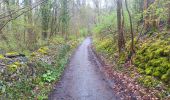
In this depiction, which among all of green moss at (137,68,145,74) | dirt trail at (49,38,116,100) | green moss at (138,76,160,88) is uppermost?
green moss at (137,68,145,74)

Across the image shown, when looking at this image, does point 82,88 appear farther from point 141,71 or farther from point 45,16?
→ point 45,16

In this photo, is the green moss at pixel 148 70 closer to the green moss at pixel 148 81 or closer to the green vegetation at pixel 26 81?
the green moss at pixel 148 81

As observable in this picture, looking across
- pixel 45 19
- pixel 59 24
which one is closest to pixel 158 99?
pixel 45 19

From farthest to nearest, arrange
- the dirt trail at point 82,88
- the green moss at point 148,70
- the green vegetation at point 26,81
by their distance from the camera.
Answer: the green moss at point 148,70 → the dirt trail at point 82,88 → the green vegetation at point 26,81

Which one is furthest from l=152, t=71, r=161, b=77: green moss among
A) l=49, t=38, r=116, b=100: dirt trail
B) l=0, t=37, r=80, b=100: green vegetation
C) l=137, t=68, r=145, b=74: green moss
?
l=0, t=37, r=80, b=100: green vegetation

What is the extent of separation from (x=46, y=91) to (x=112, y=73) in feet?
16.1

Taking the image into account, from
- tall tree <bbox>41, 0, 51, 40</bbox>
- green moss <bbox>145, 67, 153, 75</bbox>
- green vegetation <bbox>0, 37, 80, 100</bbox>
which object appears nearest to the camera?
green vegetation <bbox>0, 37, 80, 100</bbox>

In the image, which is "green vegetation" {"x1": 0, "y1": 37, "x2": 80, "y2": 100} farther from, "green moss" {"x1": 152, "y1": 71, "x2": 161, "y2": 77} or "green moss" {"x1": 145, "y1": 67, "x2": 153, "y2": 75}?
"green moss" {"x1": 152, "y1": 71, "x2": 161, "y2": 77}

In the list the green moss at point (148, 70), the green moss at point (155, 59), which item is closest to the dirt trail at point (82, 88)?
the green moss at point (148, 70)

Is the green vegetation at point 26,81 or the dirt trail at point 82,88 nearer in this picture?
the green vegetation at point 26,81

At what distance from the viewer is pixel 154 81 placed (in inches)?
406

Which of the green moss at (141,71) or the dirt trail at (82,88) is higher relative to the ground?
the green moss at (141,71)

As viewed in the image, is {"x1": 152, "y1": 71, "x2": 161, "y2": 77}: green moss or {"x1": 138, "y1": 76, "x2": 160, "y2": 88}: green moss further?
{"x1": 152, "y1": 71, "x2": 161, "y2": 77}: green moss

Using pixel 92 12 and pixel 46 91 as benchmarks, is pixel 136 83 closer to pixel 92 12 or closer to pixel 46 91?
pixel 46 91
